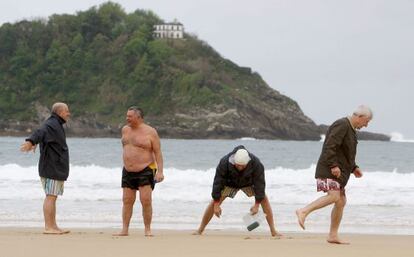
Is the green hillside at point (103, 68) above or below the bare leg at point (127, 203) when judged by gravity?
above

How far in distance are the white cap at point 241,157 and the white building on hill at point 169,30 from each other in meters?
130

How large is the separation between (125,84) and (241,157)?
11067cm

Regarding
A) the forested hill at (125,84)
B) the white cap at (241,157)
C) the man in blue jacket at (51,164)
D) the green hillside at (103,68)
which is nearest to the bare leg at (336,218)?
the white cap at (241,157)

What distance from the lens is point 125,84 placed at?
118 m

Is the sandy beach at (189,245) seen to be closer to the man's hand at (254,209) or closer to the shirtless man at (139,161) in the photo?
the man's hand at (254,209)

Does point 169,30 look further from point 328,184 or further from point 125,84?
point 328,184

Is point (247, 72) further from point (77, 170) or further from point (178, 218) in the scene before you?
point (178, 218)

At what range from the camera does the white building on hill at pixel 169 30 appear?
455 feet

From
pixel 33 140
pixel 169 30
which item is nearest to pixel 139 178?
pixel 33 140

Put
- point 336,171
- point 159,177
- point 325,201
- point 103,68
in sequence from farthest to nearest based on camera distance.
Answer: point 103,68, point 159,177, point 325,201, point 336,171

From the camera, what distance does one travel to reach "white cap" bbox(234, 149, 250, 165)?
8.62 metres

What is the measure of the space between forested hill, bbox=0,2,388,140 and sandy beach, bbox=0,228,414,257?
315 feet

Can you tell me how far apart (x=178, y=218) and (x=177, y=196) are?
13.8 ft

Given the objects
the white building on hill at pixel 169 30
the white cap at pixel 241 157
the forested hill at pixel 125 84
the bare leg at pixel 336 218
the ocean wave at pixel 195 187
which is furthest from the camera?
the white building on hill at pixel 169 30
